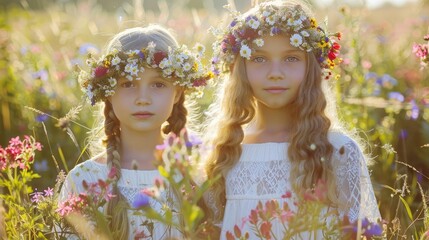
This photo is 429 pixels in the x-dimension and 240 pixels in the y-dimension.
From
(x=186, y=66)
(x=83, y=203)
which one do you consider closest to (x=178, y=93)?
(x=186, y=66)

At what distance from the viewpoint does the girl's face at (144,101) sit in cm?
503

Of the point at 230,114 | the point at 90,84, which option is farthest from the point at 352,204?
the point at 90,84

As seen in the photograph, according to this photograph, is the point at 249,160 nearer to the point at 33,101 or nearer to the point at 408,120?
the point at 408,120

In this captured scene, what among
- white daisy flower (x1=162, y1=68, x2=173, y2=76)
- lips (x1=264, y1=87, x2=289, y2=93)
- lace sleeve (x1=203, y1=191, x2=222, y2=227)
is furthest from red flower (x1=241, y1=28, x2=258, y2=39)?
lace sleeve (x1=203, y1=191, x2=222, y2=227)

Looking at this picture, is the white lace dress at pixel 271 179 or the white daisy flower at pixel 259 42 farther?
the white daisy flower at pixel 259 42

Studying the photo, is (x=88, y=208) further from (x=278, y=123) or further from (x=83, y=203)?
(x=278, y=123)

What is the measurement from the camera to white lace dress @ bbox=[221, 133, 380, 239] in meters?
4.84

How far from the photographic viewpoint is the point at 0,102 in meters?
8.64

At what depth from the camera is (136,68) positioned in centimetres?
502

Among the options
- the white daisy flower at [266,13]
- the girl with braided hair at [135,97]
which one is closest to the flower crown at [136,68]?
the girl with braided hair at [135,97]

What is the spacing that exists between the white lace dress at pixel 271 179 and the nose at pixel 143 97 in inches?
27.6

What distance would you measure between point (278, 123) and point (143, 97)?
895mm

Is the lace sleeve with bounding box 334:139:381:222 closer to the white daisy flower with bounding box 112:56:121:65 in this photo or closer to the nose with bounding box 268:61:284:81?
the nose with bounding box 268:61:284:81

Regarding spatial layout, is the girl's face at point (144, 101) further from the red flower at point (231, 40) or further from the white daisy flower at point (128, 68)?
the red flower at point (231, 40)
